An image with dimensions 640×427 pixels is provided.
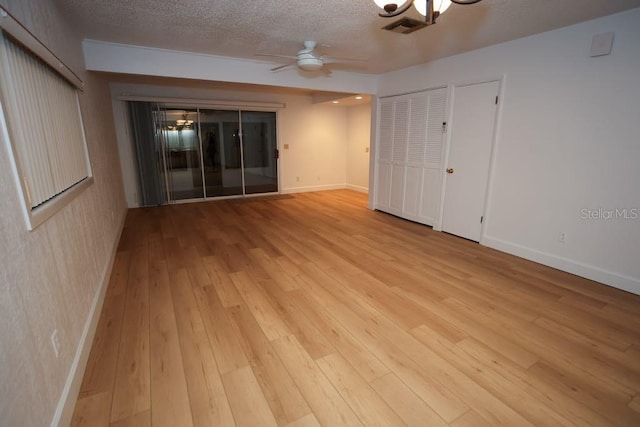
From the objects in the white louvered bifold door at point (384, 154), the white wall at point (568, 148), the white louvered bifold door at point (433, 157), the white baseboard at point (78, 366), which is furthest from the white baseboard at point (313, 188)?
the white baseboard at point (78, 366)

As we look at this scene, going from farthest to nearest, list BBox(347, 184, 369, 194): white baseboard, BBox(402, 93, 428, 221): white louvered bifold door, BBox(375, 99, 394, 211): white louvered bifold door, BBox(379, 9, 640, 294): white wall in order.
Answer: BBox(347, 184, 369, 194): white baseboard
BBox(375, 99, 394, 211): white louvered bifold door
BBox(402, 93, 428, 221): white louvered bifold door
BBox(379, 9, 640, 294): white wall

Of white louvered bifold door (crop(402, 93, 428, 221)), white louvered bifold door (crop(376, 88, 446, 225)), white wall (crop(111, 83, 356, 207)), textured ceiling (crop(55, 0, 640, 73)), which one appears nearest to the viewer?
textured ceiling (crop(55, 0, 640, 73))

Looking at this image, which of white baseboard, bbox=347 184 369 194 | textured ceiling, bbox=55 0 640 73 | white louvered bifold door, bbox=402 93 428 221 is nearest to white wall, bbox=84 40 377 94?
textured ceiling, bbox=55 0 640 73

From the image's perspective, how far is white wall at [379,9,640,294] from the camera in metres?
2.79

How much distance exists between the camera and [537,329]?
2.30 metres

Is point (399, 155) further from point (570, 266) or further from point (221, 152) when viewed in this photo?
point (221, 152)

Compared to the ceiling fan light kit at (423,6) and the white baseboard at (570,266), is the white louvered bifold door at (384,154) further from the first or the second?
the ceiling fan light kit at (423,6)

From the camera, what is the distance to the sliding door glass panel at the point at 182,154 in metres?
6.45

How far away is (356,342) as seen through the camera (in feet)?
6.99

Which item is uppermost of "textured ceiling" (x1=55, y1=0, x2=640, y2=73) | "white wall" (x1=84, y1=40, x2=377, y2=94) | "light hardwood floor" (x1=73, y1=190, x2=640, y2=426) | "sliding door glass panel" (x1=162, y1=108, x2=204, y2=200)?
"textured ceiling" (x1=55, y1=0, x2=640, y2=73)

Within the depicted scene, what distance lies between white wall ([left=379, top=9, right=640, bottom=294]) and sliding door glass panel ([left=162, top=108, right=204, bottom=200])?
214 inches

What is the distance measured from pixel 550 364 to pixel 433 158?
3333 mm

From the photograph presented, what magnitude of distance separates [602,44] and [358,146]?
5542mm

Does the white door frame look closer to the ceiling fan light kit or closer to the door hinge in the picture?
the ceiling fan light kit
